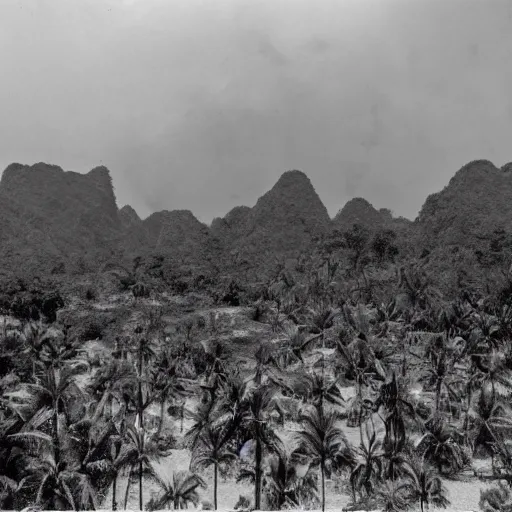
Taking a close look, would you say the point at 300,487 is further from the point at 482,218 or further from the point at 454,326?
the point at 482,218

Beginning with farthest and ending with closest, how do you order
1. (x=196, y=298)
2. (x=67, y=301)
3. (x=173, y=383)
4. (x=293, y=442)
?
(x=196, y=298), (x=67, y=301), (x=173, y=383), (x=293, y=442)

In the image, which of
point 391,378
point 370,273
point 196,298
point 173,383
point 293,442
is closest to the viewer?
point 391,378

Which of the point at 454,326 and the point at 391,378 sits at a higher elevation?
the point at 454,326

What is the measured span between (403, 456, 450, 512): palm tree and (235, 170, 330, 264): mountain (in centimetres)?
11269

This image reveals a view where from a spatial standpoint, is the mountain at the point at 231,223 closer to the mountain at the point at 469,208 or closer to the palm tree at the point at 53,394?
the mountain at the point at 469,208

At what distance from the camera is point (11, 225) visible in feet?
489

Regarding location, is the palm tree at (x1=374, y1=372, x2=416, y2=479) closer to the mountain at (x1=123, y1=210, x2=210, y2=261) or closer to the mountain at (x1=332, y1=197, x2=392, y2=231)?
the mountain at (x1=123, y1=210, x2=210, y2=261)

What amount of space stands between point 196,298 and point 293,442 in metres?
49.8

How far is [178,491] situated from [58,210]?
16373 centimetres

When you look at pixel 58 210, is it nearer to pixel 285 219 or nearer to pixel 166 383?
pixel 285 219

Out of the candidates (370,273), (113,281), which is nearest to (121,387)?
(113,281)

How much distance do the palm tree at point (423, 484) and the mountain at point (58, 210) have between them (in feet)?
420

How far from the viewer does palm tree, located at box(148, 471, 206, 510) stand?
2955cm

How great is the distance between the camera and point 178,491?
97.3ft
